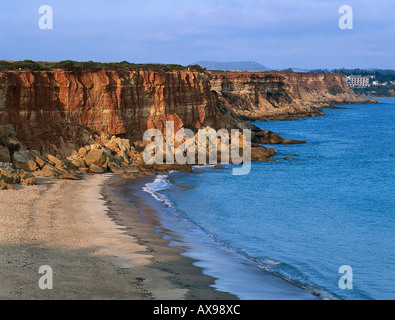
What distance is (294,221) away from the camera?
78.6ft

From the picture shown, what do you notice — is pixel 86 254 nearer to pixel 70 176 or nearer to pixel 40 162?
pixel 70 176

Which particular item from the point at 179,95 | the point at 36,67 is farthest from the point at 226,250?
the point at 179,95

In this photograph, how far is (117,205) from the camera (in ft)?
82.0

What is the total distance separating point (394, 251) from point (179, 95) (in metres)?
34.8

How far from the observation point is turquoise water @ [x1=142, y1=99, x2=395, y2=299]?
1598 centimetres

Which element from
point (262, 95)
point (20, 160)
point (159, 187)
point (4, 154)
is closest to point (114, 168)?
point (159, 187)

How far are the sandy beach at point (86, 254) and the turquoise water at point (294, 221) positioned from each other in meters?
1.34

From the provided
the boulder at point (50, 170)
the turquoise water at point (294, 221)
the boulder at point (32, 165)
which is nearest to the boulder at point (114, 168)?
→ the turquoise water at point (294, 221)

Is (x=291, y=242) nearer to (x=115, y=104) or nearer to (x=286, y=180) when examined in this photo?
(x=286, y=180)

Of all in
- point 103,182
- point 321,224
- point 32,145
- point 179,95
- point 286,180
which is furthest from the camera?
point 179,95

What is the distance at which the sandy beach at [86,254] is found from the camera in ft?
40.8

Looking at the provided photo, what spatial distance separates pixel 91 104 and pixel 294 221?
888 inches

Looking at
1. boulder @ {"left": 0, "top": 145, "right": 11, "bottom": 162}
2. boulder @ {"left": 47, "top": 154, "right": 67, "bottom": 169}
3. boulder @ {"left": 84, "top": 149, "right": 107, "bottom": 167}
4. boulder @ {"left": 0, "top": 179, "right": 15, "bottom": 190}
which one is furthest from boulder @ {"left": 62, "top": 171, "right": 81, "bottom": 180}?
boulder @ {"left": 0, "top": 179, "right": 15, "bottom": 190}

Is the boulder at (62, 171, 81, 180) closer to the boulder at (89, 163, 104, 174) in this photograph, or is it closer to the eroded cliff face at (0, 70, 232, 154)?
the boulder at (89, 163, 104, 174)
